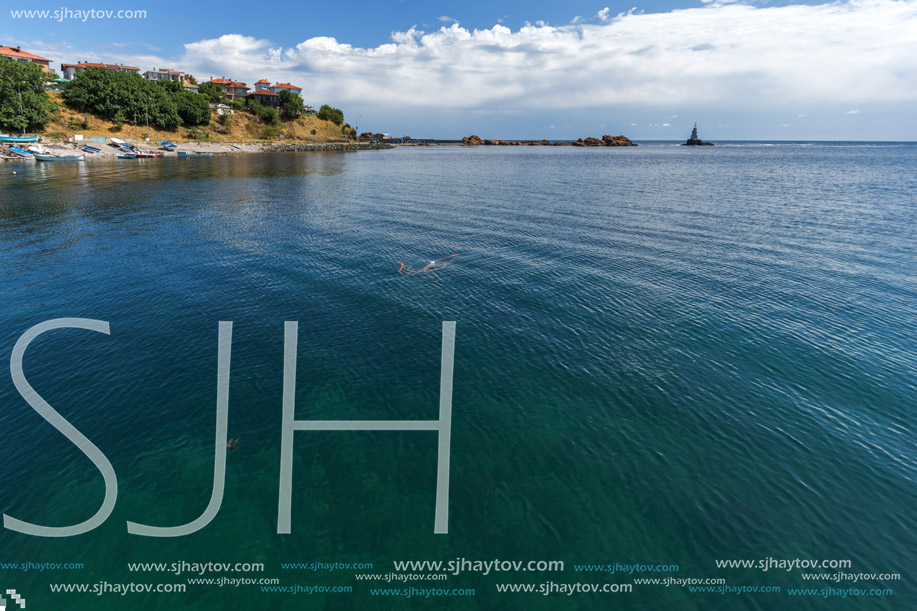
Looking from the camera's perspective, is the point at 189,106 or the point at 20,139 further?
the point at 189,106

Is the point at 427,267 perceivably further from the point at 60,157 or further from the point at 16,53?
the point at 16,53

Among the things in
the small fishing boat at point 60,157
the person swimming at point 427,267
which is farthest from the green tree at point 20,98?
the person swimming at point 427,267

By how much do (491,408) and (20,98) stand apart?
18453cm

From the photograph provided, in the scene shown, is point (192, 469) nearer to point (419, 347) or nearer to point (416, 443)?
point (416, 443)

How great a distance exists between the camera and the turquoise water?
632 inches

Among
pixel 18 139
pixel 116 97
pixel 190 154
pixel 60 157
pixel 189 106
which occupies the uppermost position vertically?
pixel 189 106

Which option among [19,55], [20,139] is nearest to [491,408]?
A: [20,139]

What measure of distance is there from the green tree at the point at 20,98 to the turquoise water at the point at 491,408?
12210 centimetres

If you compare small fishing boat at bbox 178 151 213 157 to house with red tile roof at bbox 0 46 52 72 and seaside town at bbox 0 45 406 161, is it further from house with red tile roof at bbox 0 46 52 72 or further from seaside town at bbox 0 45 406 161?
house with red tile roof at bbox 0 46 52 72

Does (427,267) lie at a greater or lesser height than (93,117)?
lesser

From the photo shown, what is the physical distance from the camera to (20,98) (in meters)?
127

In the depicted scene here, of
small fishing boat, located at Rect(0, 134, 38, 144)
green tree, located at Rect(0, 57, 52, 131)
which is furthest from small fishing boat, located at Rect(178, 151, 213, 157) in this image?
small fishing boat, located at Rect(0, 134, 38, 144)

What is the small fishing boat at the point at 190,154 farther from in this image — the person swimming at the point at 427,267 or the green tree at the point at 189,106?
the person swimming at the point at 427,267

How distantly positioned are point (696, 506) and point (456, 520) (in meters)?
10.5
